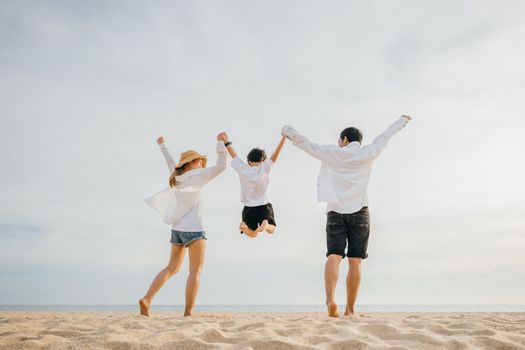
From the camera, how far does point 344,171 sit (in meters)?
5.79

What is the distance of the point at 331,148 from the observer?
18.8 ft

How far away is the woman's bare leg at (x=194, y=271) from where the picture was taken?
6047mm

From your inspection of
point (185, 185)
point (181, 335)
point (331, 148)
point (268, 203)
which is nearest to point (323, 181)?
point (331, 148)

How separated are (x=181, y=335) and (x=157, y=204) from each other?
10.7ft

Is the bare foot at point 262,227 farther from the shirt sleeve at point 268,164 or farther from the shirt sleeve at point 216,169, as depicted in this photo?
the shirt sleeve at point 216,169

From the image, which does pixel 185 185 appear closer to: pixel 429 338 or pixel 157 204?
pixel 157 204

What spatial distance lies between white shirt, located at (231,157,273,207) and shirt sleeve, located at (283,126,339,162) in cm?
85

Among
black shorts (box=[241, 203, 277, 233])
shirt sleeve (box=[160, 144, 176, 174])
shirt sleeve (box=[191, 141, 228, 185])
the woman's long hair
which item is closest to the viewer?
shirt sleeve (box=[191, 141, 228, 185])

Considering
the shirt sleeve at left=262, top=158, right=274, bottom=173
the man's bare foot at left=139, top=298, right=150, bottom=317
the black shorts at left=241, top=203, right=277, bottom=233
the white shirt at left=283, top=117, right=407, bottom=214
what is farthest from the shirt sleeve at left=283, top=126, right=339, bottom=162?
the man's bare foot at left=139, top=298, right=150, bottom=317

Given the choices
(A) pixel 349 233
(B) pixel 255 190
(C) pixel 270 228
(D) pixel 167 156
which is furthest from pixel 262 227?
(D) pixel 167 156

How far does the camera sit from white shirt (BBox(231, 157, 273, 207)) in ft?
22.0

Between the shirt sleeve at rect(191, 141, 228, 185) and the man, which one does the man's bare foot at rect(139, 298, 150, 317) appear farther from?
the man

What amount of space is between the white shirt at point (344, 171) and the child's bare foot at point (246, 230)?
1.50 m

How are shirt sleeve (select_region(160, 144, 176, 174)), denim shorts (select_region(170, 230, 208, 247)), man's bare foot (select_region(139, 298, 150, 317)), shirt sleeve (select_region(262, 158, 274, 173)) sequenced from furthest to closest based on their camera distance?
shirt sleeve (select_region(160, 144, 176, 174)) < shirt sleeve (select_region(262, 158, 274, 173)) < denim shorts (select_region(170, 230, 208, 247)) < man's bare foot (select_region(139, 298, 150, 317))
